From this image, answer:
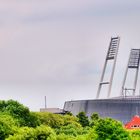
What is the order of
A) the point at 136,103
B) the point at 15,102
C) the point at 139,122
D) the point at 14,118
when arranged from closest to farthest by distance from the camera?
1. the point at 14,118
2. the point at 15,102
3. the point at 139,122
4. the point at 136,103

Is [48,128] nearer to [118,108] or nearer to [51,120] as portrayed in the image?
[51,120]

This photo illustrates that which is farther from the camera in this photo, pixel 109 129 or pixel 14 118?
pixel 14 118

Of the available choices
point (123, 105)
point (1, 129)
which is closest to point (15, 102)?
point (1, 129)

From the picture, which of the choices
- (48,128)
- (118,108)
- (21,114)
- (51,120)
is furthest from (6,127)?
(118,108)

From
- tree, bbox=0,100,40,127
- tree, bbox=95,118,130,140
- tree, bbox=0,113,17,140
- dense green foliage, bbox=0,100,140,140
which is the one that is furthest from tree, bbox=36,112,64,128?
tree, bbox=95,118,130,140

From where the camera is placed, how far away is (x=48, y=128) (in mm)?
83250

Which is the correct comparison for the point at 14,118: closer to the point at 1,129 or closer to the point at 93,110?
the point at 1,129

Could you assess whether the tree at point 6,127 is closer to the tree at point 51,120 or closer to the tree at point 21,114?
the tree at point 21,114

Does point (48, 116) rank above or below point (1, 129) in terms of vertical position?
above

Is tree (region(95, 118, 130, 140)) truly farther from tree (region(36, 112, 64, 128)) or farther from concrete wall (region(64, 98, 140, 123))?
concrete wall (region(64, 98, 140, 123))

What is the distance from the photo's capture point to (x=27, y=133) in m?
83.0

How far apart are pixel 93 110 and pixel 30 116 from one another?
71.9m

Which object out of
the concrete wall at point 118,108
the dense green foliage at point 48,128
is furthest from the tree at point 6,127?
the concrete wall at point 118,108

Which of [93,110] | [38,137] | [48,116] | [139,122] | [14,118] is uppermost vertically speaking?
[93,110]
